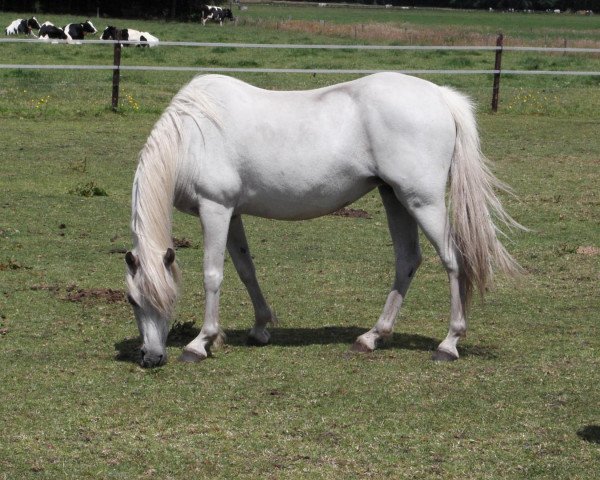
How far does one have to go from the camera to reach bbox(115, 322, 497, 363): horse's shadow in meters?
6.62

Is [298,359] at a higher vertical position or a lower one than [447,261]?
lower

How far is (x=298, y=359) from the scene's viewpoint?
6375 mm

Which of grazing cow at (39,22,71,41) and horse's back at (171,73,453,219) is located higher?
horse's back at (171,73,453,219)

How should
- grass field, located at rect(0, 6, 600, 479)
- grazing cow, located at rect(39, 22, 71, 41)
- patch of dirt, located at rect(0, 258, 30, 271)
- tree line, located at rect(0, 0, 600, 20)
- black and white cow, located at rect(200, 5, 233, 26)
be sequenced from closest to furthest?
grass field, located at rect(0, 6, 600, 479) → patch of dirt, located at rect(0, 258, 30, 271) → grazing cow, located at rect(39, 22, 71, 41) → tree line, located at rect(0, 0, 600, 20) → black and white cow, located at rect(200, 5, 233, 26)

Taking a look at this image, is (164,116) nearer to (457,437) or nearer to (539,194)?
(457,437)

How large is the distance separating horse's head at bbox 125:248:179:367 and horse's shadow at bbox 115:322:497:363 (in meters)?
0.39

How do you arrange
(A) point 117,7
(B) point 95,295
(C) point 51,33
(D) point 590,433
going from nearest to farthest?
(D) point 590,433, (B) point 95,295, (C) point 51,33, (A) point 117,7

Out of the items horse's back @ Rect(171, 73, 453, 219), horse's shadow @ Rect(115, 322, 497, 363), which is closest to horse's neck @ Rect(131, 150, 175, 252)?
horse's back @ Rect(171, 73, 453, 219)

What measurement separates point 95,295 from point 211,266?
1666 mm

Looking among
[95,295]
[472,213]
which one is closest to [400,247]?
[472,213]

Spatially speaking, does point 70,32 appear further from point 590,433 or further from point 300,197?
point 590,433

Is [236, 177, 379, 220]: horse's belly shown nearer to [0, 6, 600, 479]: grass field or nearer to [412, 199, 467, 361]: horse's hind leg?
[412, 199, 467, 361]: horse's hind leg

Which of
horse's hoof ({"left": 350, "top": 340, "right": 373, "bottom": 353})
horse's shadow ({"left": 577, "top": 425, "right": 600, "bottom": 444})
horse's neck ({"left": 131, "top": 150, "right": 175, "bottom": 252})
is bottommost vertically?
horse's hoof ({"left": 350, "top": 340, "right": 373, "bottom": 353})

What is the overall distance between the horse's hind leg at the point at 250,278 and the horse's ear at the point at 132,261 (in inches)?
35.2
